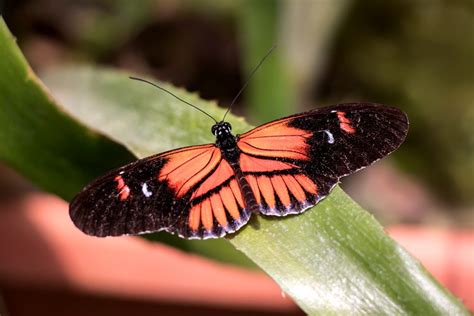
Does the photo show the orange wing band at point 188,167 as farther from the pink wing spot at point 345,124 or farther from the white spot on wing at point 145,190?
the pink wing spot at point 345,124

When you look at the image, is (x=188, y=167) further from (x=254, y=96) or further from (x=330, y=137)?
(x=254, y=96)

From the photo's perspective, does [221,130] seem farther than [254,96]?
No

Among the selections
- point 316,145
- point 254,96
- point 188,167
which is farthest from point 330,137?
point 254,96

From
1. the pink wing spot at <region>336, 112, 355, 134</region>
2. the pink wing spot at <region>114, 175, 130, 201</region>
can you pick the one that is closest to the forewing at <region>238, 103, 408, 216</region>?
the pink wing spot at <region>336, 112, 355, 134</region>

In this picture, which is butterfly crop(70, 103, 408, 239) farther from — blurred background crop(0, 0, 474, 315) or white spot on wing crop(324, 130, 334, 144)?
blurred background crop(0, 0, 474, 315)

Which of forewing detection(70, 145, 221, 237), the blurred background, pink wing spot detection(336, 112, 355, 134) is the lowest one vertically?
forewing detection(70, 145, 221, 237)

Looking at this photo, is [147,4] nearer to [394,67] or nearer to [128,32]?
[128,32]

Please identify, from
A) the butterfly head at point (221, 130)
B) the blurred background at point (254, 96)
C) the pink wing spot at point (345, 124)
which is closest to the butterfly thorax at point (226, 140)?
the butterfly head at point (221, 130)
